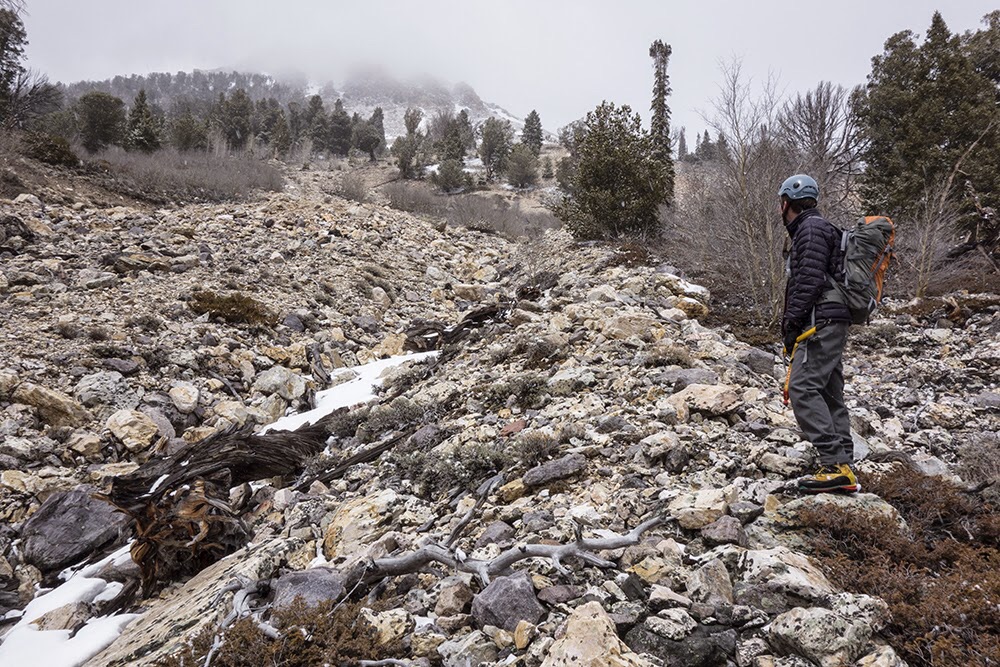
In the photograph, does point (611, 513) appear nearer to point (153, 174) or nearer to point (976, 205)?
point (976, 205)

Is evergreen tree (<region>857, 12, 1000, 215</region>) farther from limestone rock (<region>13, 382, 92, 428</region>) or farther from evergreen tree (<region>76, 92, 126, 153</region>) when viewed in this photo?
evergreen tree (<region>76, 92, 126, 153</region>)

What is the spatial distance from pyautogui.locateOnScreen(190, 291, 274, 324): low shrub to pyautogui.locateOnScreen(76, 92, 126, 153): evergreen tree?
23.3m

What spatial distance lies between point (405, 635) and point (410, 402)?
3.63 m

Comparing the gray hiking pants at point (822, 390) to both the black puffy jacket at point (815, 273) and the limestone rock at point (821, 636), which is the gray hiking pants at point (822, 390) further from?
the limestone rock at point (821, 636)

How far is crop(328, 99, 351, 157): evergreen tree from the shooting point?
43.1 metres

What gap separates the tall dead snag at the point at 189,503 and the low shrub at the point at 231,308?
410 centimetres

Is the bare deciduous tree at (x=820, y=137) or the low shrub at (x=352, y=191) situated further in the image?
the low shrub at (x=352, y=191)

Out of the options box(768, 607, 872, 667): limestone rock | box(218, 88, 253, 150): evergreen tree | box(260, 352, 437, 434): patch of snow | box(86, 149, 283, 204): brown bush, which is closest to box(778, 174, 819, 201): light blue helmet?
box(768, 607, 872, 667): limestone rock

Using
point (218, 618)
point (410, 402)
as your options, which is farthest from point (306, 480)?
Answer: point (218, 618)

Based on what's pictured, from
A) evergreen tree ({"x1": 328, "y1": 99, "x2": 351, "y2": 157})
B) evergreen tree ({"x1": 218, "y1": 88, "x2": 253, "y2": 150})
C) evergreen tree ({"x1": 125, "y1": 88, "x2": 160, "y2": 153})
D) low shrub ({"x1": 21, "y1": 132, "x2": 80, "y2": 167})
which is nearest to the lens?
low shrub ({"x1": 21, "y1": 132, "x2": 80, "y2": 167})

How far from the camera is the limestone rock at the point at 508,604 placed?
6.71ft

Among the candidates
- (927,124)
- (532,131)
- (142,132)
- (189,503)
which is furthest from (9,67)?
(532,131)

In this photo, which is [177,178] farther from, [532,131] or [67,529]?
[532,131]

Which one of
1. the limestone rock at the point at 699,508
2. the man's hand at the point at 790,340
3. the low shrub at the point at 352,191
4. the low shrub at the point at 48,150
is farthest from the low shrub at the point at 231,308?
the low shrub at the point at 352,191
